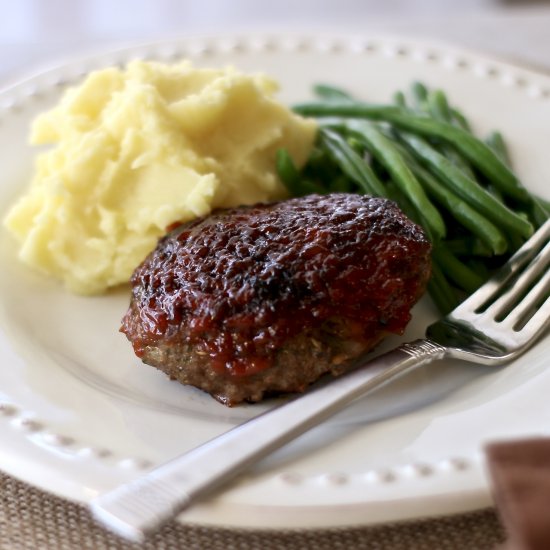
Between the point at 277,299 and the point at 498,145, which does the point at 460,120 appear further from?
the point at 277,299

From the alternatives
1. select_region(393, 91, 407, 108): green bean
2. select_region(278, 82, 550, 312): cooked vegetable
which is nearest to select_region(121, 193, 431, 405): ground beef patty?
select_region(278, 82, 550, 312): cooked vegetable

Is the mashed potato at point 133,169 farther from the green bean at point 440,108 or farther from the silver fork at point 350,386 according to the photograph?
the silver fork at point 350,386

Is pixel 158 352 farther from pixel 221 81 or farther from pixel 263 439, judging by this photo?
pixel 221 81

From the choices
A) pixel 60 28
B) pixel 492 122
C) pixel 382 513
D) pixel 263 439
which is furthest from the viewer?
pixel 60 28

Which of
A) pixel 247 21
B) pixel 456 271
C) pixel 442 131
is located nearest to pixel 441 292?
pixel 456 271

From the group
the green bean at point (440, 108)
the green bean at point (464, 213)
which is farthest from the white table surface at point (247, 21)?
the green bean at point (464, 213)

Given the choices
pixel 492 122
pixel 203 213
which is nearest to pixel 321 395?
pixel 203 213
